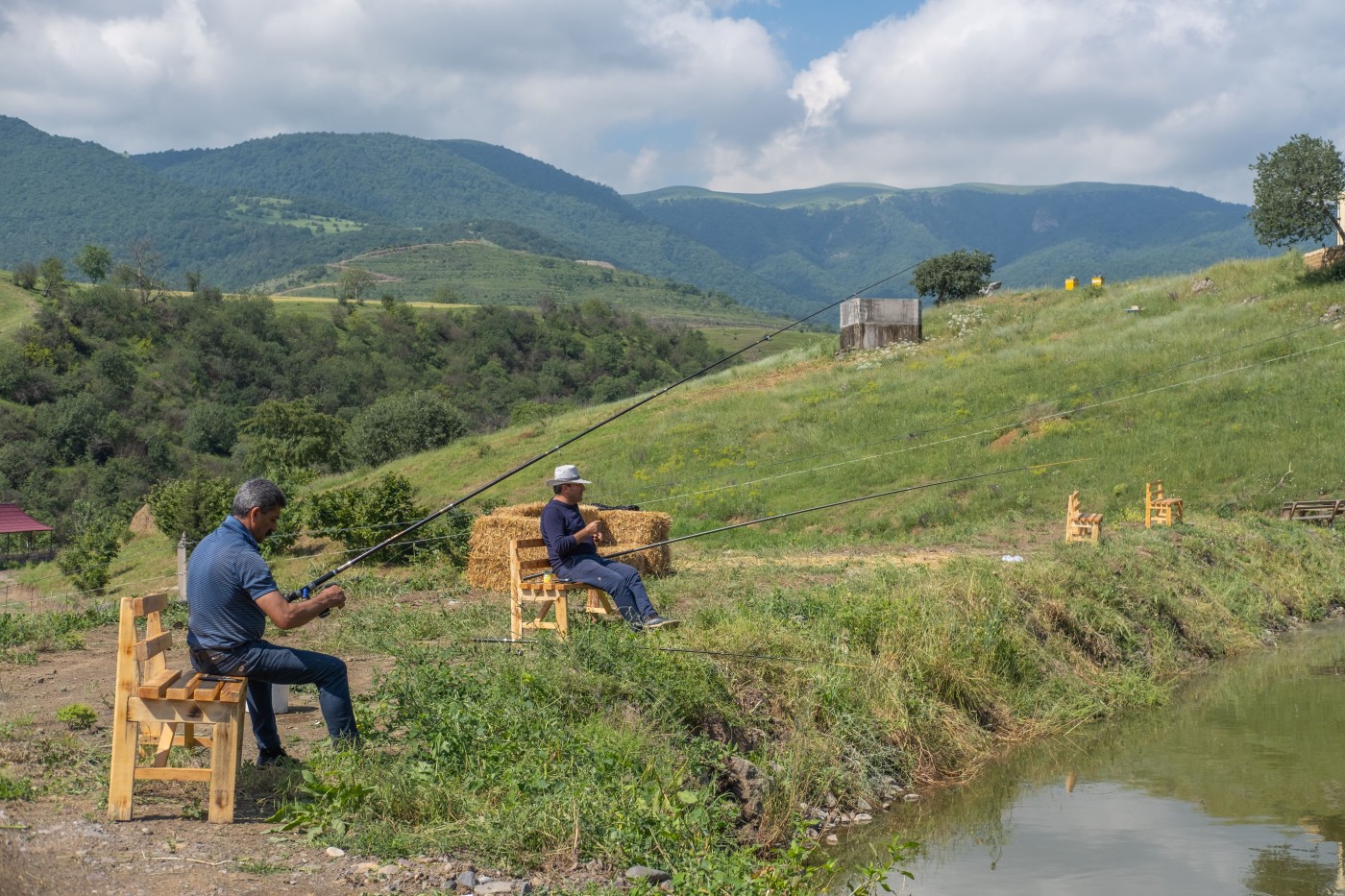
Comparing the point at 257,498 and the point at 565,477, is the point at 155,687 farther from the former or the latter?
the point at 565,477

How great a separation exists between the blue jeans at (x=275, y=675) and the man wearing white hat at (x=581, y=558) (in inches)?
131

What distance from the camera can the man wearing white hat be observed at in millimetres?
10656

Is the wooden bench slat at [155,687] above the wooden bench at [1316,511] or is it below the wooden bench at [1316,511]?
below

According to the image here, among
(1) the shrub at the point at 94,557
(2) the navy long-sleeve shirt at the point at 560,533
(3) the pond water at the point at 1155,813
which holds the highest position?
(2) the navy long-sleeve shirt at the point at 560,533

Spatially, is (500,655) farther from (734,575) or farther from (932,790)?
(734,575)

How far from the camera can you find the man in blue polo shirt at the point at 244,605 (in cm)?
701

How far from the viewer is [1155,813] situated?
30.7ft

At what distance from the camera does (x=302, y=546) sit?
23.7 meters

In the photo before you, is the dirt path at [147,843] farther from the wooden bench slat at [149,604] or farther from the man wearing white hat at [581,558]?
the man wearing white hat at [581,558]

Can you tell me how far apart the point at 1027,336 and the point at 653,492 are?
19.0 meters

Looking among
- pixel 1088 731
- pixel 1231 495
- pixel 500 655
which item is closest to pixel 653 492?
pixel 1231 495

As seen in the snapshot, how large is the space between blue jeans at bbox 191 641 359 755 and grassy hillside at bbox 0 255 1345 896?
0.76ft

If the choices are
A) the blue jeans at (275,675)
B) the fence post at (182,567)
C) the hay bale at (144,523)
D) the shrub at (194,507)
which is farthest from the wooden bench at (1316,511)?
the hay bale at (144,523)

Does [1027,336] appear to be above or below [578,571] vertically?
above
